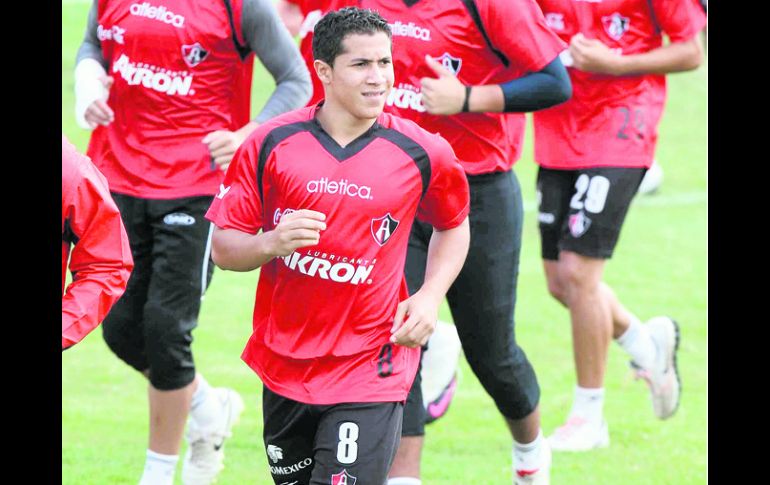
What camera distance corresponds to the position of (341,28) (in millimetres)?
5105

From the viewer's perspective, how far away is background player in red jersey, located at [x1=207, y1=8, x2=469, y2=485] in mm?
5035

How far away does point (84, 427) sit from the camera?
8320 millimetres

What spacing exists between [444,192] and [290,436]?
1007 mm

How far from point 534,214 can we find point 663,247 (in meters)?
2.12

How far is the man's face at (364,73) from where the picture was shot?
16.5 ft

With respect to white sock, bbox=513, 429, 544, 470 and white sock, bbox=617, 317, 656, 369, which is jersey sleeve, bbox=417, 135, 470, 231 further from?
white sock, bbox=617, 317, 656, 369

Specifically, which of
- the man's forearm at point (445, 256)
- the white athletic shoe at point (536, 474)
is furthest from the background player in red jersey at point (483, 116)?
the man's forearm at point (445, 256)

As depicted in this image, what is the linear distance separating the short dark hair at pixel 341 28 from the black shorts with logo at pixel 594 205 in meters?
2.96

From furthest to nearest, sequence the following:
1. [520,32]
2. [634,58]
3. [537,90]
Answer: [634,58] → [537,90] → [520,32]

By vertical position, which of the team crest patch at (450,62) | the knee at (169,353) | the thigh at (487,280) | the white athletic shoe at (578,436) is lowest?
the white athletic shoe at (578,436)

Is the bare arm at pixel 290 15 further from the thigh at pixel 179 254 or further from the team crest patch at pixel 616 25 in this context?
the team crest patch at pixel 616 25

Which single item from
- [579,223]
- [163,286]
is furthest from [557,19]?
[163,286]

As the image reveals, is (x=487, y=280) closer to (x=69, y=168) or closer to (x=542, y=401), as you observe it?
(x=69, y=168)

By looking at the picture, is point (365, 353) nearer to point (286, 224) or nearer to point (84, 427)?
point (286, 224)
